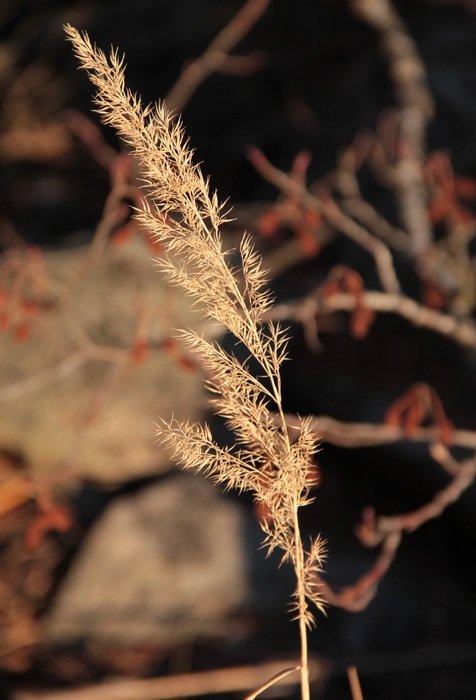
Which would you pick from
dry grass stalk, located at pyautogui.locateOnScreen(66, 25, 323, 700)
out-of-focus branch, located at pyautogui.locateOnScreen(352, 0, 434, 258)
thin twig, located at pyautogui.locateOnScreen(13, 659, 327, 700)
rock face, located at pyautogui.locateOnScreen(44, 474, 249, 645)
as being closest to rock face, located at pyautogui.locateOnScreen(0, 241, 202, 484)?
rock face, located at pyautogui.locateOnScreen(44, 474, 249, 645)

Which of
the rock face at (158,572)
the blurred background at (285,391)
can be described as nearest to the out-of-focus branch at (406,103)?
the blurred background at (285,391)

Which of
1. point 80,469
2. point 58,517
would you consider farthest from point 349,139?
point 58,517

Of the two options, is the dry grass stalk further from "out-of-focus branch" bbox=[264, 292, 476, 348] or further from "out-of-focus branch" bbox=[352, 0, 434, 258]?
"out-of-focus branch" bbox=[352, 0, 434, 258]

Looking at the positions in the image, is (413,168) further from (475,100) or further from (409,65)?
(475,100)

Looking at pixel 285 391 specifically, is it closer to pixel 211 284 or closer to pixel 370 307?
pixel 370 307

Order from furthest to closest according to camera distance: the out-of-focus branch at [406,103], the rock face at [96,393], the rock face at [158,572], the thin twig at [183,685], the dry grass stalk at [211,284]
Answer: the rock face at [96,393] → the out-of-focus branch at [406,103] → the rock face at [158,572] → the thin twig at [183,685] → the dry grass stalk at [211,284]

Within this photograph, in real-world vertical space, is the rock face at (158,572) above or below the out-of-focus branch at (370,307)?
below

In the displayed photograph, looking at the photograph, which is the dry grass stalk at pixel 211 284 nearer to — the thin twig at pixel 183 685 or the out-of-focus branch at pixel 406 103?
the thin twig at pixel 183 685

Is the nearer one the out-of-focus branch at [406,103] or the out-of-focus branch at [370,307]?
the out-of-focus branch at [370,307]
